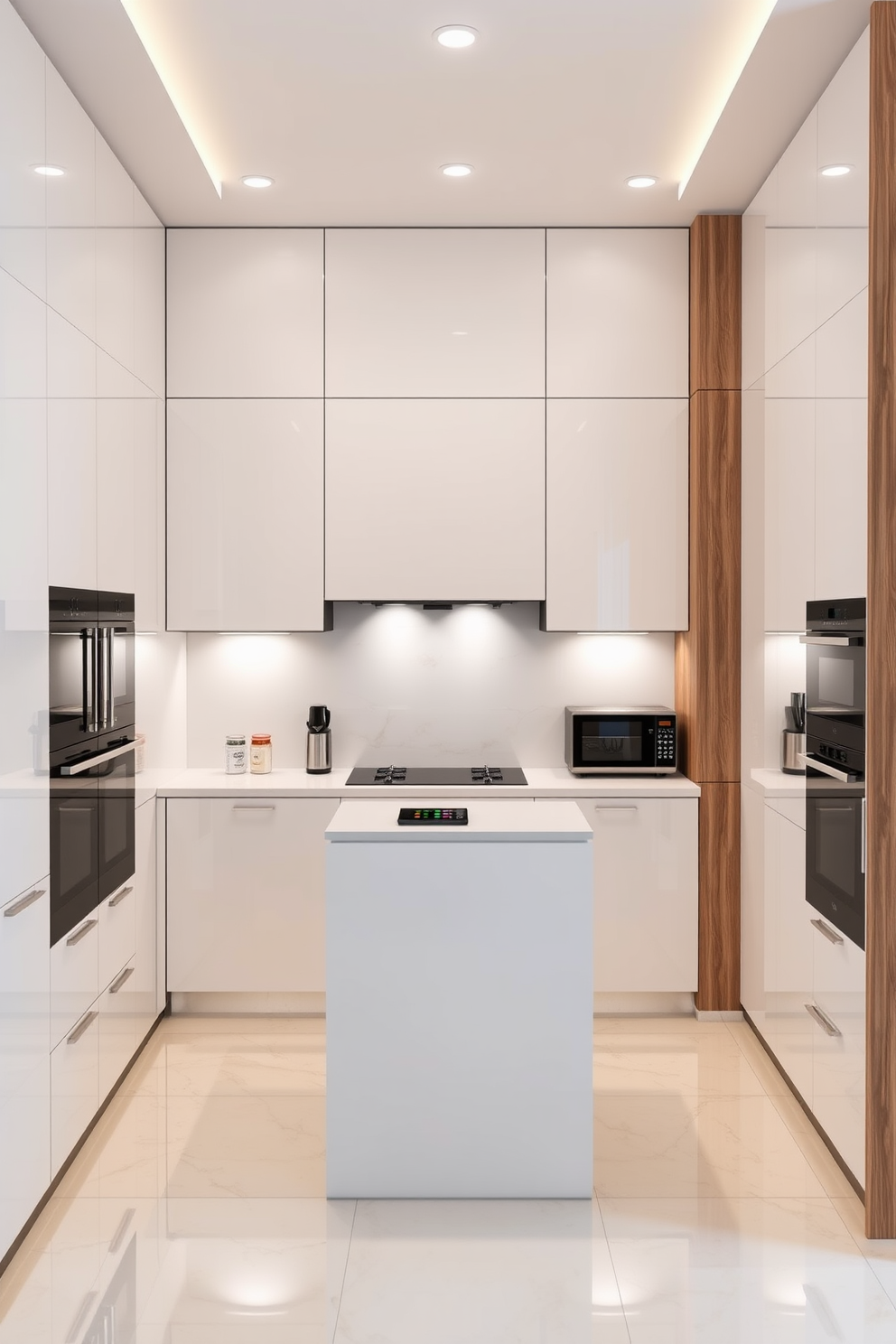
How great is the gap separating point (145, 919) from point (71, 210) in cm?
223

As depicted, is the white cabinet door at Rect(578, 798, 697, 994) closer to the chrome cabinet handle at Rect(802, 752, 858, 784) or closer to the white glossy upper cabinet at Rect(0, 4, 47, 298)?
the chrome cabinet handle at Rect(802, 752, 858, 784)

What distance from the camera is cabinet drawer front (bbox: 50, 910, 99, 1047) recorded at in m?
2.55

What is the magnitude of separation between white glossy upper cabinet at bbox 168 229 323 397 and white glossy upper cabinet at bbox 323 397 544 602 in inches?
13.0

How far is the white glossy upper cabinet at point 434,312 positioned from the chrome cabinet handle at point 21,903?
7.22 feet

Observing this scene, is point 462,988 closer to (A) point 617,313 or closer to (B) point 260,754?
(B) point 260,754

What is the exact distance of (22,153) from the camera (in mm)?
2377


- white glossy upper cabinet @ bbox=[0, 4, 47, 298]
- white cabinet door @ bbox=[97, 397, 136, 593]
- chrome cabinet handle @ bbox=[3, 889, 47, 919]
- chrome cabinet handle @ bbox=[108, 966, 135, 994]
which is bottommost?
chrome cabinet handle @ bbox=[108, 966, 135, 994]

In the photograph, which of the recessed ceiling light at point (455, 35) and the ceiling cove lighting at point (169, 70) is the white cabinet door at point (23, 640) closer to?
the ceiling cove lighting at point (169, 70)

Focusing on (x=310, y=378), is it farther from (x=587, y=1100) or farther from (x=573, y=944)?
(x=587, y=1100)

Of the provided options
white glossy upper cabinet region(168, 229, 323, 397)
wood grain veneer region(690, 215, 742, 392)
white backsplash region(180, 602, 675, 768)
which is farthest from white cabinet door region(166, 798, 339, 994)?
wood grain veneer region(690, 215, 742, 392)

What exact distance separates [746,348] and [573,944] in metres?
2.27

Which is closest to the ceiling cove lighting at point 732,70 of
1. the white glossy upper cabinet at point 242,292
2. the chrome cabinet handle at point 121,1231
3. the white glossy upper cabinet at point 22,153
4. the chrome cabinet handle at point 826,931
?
the white glossy upper cabinet at point 242,292

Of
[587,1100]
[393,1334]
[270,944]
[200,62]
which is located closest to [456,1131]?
[587,1100]

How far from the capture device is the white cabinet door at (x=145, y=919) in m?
3.42
